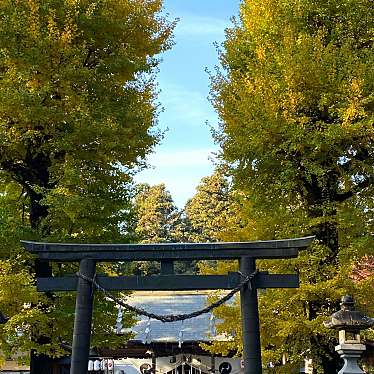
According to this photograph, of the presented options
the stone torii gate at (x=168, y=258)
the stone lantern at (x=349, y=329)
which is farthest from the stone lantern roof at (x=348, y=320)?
the stone torii gate at (x=168, y=258)

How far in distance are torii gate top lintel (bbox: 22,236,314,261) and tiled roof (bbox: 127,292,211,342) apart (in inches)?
350

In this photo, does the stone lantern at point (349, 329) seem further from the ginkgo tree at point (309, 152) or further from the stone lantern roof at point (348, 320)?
the ginkgo tree at point (309, 152)

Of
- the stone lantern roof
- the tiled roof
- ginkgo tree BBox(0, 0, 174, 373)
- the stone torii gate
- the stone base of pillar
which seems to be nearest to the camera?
the stone torii gate

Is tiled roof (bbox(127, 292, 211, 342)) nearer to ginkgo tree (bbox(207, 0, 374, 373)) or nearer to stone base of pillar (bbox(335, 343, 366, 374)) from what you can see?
ginkgo tree (bbox(207, 0, 374, 373))

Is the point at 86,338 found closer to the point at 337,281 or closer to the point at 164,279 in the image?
the point at 164,279

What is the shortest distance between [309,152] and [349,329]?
417 cm

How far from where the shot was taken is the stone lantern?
1025cm

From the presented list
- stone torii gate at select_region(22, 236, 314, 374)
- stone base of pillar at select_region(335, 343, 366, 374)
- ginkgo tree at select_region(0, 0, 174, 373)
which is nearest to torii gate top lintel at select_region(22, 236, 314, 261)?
stone torii gate at select_region(22, 236, 314, 374)

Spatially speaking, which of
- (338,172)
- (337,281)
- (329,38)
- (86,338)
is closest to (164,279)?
(86,338)

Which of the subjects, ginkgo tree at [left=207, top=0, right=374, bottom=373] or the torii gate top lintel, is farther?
ginkgo tree at [left=207, top=0, right=374, bottom=373]

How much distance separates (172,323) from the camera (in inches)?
906

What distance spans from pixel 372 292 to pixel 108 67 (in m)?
8.14

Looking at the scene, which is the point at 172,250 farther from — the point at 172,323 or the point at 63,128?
the point at 172,323

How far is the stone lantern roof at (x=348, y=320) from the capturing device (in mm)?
10213
